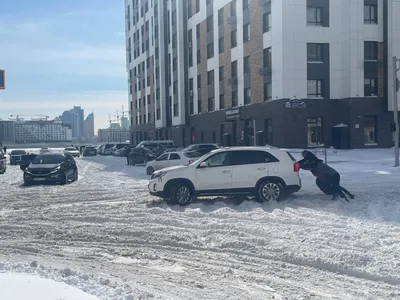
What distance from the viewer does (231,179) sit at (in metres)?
13.9

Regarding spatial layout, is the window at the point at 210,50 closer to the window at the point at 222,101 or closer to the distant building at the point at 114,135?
the window at the point at 222,101

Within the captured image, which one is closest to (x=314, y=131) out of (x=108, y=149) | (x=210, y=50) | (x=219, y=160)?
(x=210, y=50)

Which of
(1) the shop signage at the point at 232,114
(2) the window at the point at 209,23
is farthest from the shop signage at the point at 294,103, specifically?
(2) the window at the point at 209,23

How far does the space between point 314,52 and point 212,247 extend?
34675 millimetres

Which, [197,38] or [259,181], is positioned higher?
[197,38]

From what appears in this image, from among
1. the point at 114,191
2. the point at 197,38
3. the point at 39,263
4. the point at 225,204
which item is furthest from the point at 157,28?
the point at 39,263

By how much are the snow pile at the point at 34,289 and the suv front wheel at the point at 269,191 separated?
333 inches

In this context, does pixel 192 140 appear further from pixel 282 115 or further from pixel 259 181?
pixel 259 181

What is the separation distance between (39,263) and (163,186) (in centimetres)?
662

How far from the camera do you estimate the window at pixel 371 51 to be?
4050 cm

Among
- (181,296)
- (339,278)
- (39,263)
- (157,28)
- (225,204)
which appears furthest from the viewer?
(157,28)

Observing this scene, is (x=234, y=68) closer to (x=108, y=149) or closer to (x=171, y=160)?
(x=171, y=160)

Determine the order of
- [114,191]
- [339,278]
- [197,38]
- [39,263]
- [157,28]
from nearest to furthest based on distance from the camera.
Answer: [339,278] < [39,263] < [114,191] < [197,38] < [157,28]

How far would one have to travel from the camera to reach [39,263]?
24.1 ft
